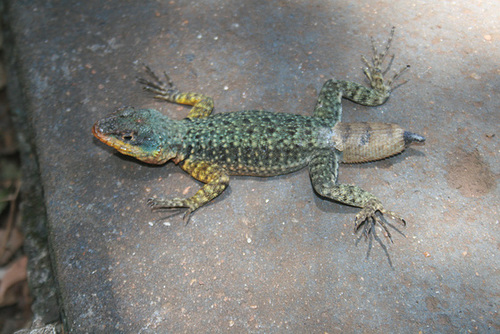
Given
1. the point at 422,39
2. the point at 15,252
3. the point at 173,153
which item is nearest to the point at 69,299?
the point at 173,153

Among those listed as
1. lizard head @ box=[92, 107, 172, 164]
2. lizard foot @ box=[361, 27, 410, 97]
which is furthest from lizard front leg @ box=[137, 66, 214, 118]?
lizard foot @ box=[361, 27, 410, 97]

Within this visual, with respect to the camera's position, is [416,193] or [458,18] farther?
[458,18]

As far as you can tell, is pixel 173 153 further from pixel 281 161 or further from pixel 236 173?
pixel 281 161

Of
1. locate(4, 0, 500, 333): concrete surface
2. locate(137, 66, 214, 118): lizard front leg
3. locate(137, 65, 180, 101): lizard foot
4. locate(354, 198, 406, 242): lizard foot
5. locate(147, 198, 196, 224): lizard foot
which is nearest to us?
locate(4, 0, 500, 333): concrete surface

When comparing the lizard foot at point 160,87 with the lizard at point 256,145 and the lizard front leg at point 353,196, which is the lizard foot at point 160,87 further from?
the lizard front leg at point 353,196

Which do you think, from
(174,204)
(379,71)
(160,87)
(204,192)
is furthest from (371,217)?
(160,87)

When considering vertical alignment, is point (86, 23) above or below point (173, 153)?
above

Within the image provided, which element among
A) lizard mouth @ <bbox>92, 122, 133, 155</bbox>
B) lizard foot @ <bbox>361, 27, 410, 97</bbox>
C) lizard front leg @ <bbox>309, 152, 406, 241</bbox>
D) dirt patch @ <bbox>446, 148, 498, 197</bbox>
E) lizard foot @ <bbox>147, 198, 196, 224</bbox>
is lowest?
lizard foot @ <bbox>147, 198, 196, 224</bbox>

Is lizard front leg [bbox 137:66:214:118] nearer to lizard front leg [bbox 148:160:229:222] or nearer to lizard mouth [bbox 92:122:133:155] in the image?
lizard front leg [bbox 148:160:229:222]
